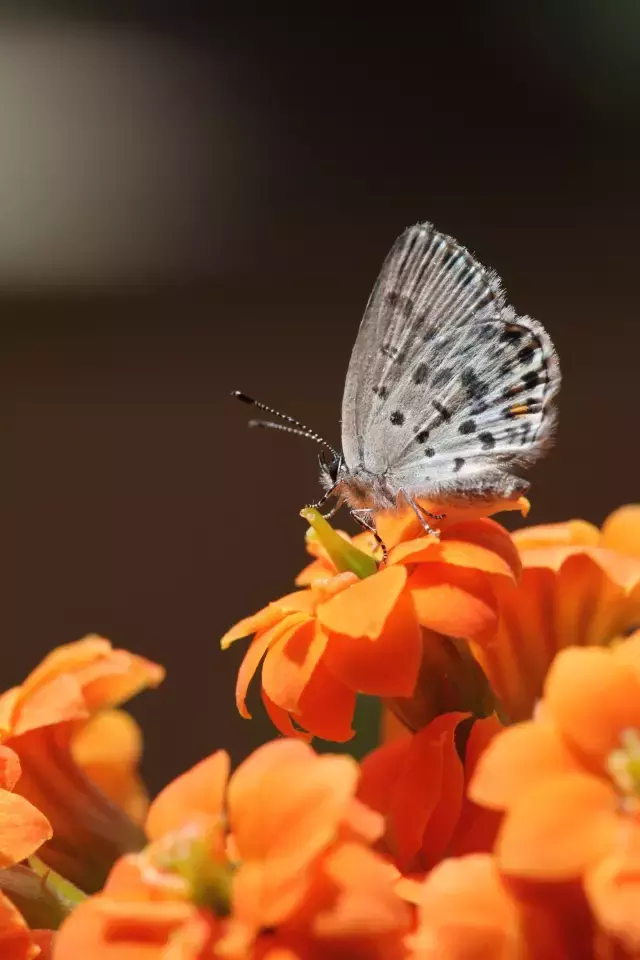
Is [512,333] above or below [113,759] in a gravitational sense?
above

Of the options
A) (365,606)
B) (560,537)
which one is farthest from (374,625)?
(560,537)

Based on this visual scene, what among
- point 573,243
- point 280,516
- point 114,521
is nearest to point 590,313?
point 573,243

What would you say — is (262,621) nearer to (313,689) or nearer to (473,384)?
(313,689)

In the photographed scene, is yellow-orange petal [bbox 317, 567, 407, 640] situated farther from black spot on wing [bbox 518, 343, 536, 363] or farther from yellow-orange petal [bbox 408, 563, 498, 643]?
black spot on wing [bbox 518, 343, 536, 363]

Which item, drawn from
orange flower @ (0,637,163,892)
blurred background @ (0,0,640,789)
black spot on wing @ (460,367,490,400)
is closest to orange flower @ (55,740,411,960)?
orange flower @ (0,637,163,892)

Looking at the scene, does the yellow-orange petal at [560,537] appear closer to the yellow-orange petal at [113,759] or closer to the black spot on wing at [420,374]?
the black spot on wing at [420,374]
